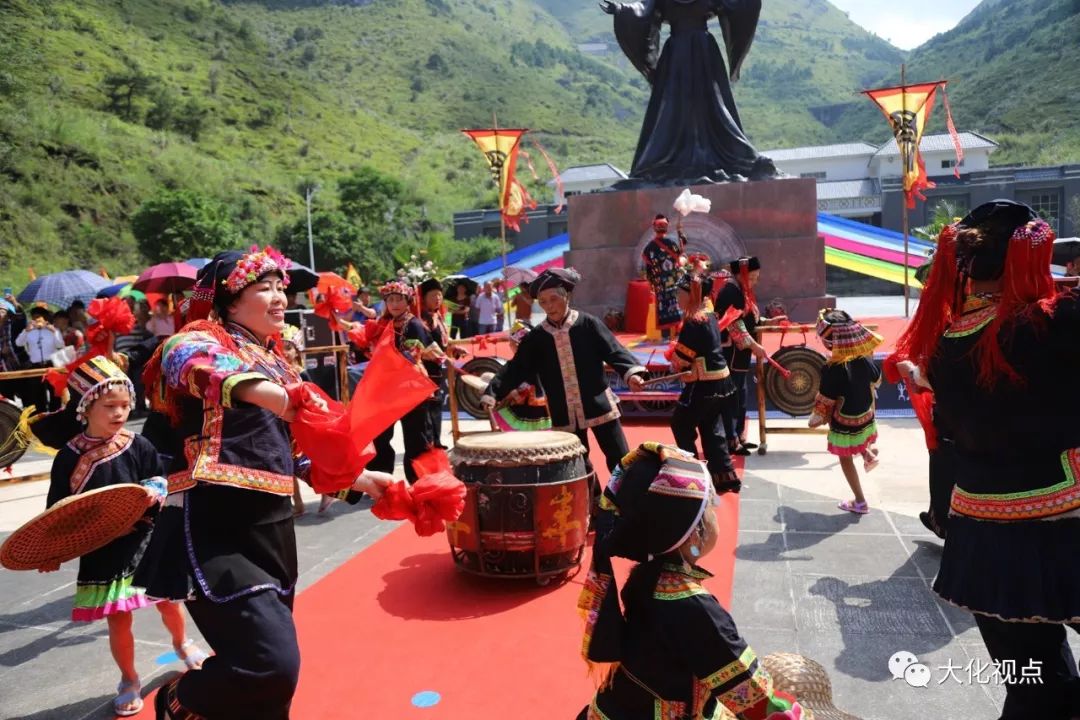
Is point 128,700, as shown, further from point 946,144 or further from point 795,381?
point 946,144

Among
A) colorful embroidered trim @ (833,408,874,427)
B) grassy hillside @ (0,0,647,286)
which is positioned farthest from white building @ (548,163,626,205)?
colorful embroidered trim @ (833,408,874,427)

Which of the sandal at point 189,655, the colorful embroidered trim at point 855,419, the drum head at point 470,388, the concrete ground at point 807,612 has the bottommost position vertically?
the concrete ground at point 807,612

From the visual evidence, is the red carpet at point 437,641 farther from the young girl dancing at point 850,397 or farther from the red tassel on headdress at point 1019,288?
the red tassel on headdress at point 1019,288

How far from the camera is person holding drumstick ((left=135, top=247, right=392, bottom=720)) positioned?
8.54 ft

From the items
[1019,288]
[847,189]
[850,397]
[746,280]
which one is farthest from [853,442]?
[847,189]

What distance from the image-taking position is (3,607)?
16.6 feet

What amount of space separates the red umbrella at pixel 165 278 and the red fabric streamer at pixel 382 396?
11.2 m

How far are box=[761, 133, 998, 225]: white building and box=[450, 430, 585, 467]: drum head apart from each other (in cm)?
3690

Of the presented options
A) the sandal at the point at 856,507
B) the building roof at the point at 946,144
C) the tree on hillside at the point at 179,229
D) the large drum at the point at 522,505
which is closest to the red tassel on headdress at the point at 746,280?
the sandal at the point at 856,507

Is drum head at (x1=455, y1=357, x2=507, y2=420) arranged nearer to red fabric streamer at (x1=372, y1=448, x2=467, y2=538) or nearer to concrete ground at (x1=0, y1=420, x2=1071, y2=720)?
concrete ground at (x1=0, y1=420, x2=1071, y2=720)

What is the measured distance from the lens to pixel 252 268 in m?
2.90

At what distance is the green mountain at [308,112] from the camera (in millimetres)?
45250

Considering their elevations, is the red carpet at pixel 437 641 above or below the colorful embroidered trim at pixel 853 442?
below

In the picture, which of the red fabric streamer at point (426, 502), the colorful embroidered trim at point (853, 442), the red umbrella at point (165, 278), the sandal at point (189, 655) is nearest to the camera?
the red fabric streamer at point (426, 502)
